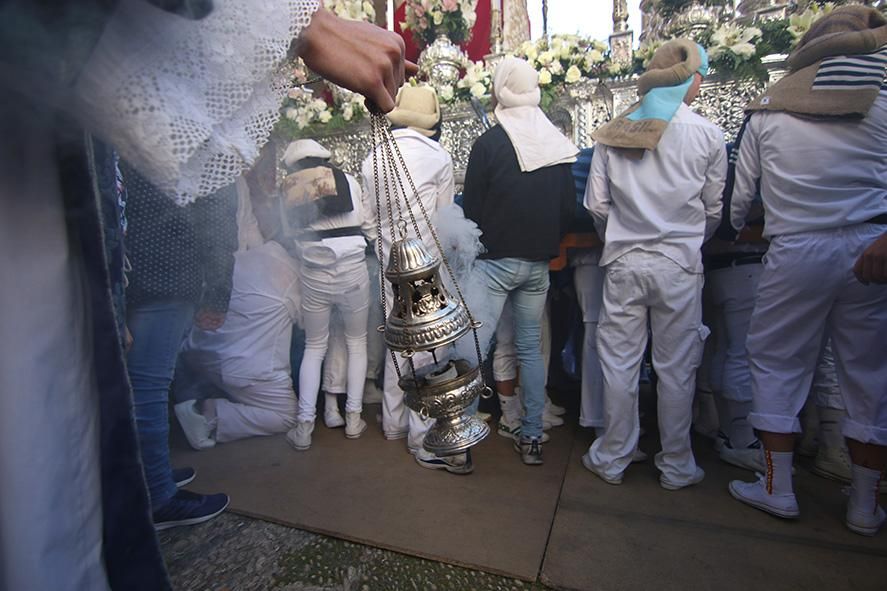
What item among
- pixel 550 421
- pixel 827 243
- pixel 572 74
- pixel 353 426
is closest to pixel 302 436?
pixel 353 426

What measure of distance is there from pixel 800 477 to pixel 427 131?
294 centimetres

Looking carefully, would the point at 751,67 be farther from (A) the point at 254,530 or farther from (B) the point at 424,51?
(A) the point at 254,530

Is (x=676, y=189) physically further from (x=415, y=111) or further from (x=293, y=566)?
(x=293, y=566)

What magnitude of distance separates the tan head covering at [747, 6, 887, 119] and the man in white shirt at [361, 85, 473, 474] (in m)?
1.74

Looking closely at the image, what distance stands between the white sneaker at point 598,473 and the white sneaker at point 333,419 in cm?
166

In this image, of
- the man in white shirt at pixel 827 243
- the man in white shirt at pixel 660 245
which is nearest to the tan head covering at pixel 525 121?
the man in white shirt at pixel 660 245

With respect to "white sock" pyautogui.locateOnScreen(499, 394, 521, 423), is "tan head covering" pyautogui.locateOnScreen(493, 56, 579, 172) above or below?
above

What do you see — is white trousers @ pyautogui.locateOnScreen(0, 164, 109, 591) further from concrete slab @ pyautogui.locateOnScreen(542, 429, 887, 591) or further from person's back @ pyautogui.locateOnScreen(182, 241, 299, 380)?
person's back @ pyautogui.locateOnScreen(182, 241, 299, 380)

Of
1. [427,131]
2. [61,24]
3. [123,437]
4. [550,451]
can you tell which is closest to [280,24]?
[61,24]

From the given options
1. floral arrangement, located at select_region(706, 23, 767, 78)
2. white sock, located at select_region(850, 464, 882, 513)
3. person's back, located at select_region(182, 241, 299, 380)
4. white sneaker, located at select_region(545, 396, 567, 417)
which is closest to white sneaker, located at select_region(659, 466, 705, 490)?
white sock, located at select_region(850, 464, 882, 513)

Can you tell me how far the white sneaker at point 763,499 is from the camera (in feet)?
7.14

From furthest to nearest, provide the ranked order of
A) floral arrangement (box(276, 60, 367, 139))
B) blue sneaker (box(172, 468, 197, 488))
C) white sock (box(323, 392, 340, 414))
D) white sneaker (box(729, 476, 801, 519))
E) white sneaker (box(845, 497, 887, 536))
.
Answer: floral arrangement (box(276, 60, 367, 139)), white sock (box(323, 392, 340, 414)), blue sneaker (box(172, 468, 197, 488)), white sneaker (box(729, 476, 801, 519)), white sneaker (box(845, 497, 887, 536))

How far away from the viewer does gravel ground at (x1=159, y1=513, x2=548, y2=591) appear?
1802mm

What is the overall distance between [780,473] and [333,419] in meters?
2.61
